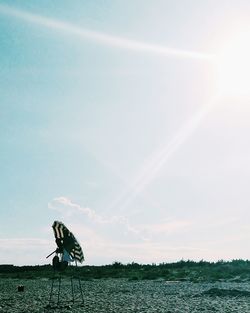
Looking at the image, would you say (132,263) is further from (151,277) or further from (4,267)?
(151,277)

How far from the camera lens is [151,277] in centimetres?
5700

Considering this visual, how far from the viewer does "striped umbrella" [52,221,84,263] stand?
84.5 ft

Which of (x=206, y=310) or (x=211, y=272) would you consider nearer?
(x=206, y=310)

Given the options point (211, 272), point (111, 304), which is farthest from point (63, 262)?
point (211, 272)

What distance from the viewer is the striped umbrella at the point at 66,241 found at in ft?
84.5

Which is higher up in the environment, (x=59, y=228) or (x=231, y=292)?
(x=59, y=228)

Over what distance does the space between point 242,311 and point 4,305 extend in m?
13.4

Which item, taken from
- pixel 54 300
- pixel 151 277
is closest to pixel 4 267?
pixel 151 277

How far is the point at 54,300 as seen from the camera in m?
30.3

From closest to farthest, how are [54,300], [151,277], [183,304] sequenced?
1. [183,304]
2. [54,300]
3. [151,277]

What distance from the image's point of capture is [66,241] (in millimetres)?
26078

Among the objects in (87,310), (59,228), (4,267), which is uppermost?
(4,267)

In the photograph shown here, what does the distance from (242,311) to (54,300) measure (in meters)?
12.4

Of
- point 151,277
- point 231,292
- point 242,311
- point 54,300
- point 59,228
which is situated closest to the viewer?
point 242,311
